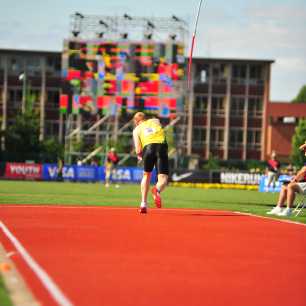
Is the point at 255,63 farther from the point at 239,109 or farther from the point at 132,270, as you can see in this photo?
the point at 132,270

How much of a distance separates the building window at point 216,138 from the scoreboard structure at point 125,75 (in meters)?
42.9

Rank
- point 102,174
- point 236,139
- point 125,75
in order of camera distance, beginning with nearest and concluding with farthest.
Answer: point 102,174 < point 125,75 < point 236,139

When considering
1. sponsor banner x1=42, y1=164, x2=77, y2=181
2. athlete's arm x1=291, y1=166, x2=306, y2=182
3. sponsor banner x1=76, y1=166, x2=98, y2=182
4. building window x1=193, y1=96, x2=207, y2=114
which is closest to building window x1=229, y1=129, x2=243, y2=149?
building window x1=193, y1=96, x2=207, y2=114

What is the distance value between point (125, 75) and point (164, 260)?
45.2 m

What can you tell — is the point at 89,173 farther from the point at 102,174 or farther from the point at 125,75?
the point at 125,75

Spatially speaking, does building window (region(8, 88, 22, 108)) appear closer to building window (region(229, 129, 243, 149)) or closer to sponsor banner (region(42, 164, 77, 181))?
building window (region(229, 129, 243, 149))

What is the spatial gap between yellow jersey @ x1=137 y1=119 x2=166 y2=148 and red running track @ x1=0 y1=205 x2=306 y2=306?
2.73m

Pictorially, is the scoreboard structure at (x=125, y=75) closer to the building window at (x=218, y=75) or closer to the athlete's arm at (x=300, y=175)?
the athlete's arm at (x=300, y=175)

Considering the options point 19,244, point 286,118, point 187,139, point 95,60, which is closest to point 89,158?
point 95,60

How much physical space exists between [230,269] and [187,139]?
290 ft

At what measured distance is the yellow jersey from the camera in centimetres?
1589

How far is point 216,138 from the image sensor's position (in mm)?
96312

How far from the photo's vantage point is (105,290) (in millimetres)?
6027

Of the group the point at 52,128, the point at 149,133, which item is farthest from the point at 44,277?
the point at 52,128
